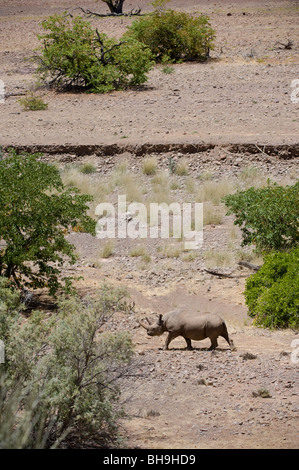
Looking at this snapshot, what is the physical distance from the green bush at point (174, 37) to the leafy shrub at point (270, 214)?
1649cm

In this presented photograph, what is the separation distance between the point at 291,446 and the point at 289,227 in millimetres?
6239

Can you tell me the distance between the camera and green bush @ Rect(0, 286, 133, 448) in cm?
602

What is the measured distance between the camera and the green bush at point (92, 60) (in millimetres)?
23297

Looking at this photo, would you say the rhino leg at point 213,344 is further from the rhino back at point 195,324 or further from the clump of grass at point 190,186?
the clump of grass at point 190,186

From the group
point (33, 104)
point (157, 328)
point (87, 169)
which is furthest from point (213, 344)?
point (33, 104)

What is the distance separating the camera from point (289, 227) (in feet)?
39.4

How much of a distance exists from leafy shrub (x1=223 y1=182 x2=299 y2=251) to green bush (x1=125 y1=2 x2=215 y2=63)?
54.1 ft

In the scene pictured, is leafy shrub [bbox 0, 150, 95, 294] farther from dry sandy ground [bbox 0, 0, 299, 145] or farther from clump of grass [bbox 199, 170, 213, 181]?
dry sandy ground [bbox 0, 0, 299, 145]

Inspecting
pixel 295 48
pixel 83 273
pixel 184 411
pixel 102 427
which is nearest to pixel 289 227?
pixel 83 273

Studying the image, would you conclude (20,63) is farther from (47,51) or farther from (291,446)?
(291,446)

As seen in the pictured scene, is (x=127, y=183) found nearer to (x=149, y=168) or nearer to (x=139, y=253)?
(x=149, y=168)

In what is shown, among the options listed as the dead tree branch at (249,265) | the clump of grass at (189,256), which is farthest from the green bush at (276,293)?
the clump of grass at (189,256)

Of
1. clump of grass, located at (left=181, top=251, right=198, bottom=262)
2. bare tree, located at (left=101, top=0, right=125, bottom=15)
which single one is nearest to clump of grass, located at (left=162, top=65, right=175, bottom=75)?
clump of grass, located at (left=181, top=251, right=198, bottom=262)

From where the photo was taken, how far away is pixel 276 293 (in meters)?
10.1
